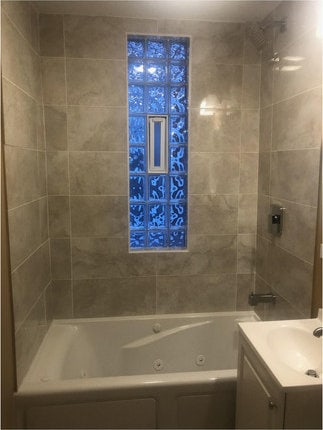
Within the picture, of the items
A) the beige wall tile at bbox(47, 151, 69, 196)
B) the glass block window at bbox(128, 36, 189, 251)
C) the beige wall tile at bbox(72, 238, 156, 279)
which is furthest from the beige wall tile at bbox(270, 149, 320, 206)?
the beige wall tile at bbox(47, 151, 69, 196)

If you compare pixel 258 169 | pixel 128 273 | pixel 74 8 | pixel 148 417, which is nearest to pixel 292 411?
pixel 148 417

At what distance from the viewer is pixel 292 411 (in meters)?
1.07

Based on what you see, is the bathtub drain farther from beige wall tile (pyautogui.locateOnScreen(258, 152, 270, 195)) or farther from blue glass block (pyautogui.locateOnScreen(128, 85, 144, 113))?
blue glass block (pyautogui.locateOnScreen(128, 85, 144, 113))

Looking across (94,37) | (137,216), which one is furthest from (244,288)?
(94,37)

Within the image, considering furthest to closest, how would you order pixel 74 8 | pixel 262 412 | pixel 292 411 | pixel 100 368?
pixel 100 368, pixel 74 8, pixel 262 412, pixel 292 411

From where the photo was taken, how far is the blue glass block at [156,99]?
2.30 m

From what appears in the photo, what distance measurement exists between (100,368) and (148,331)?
16.3 inches

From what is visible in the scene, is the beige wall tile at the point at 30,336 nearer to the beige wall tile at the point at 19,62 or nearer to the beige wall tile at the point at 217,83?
the beige wall tile at the point at 19,62

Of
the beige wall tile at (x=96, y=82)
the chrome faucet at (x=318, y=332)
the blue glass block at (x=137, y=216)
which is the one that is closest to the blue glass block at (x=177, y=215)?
the blue glass block at (x=137, y=216)

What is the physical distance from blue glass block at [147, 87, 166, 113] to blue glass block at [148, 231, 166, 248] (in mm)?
897

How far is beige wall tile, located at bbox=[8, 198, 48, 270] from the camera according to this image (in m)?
1.57

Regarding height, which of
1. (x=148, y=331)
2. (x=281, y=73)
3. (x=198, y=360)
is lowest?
(x=198, y=360)

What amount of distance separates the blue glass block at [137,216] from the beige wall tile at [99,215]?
0.31 feet

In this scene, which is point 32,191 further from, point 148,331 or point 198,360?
point 198,360
